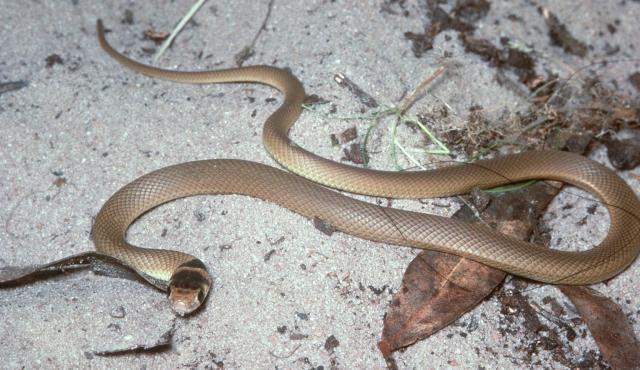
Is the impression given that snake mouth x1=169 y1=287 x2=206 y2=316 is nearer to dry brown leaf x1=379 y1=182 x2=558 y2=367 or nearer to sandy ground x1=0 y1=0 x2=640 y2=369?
sandy ground x1=0 y1=0 x2=640 y2=369

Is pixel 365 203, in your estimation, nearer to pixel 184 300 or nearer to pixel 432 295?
pixel 432 295

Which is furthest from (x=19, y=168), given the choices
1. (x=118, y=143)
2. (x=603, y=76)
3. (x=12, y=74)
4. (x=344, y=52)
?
(x=603, y=76)

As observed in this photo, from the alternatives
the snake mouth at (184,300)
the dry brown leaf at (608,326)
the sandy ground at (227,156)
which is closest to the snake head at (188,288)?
the snake mouth at (184,300)

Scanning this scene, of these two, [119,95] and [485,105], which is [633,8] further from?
[119,95]

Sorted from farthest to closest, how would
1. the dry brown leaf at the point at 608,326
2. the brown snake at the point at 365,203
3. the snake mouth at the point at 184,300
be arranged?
the brown snake at the point at 365,203
the dry brown leaf at the point at 608,326
the snake mouth at the point at 184,300

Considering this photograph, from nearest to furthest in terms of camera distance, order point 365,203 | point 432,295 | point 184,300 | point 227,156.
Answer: point 184,300 < point 432,295 < point 365,203 < point 227,156

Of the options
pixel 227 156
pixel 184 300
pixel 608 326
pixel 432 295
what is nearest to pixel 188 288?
pixel 184 300

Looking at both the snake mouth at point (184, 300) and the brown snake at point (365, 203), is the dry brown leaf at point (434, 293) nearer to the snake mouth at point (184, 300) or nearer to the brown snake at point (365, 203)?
the brown snake at point (365, 203)

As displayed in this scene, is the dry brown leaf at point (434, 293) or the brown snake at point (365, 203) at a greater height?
the brown snake at point (365, 203)
